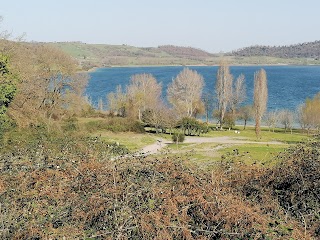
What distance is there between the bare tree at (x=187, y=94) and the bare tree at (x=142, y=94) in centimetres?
272

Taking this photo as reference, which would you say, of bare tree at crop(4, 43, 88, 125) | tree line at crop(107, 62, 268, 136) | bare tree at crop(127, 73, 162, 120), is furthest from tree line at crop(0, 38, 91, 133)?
bare tree at crop(127, 73, 162, 120)

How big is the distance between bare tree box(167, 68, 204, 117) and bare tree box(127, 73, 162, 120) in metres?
2.72

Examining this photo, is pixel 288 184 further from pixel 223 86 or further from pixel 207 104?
pixel 207 104

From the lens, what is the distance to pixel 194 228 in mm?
6727

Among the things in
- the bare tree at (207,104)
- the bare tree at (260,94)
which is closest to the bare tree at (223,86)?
the bare tree at (207,104)

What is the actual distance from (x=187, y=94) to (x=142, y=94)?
23.3 feet

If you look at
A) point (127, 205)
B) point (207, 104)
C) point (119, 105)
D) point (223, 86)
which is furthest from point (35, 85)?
point (207, 104)

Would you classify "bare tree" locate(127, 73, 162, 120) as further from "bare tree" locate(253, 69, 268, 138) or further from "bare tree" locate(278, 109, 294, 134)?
"bare tree" locate(278, 109, 294, 134)

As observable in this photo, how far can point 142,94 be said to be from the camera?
5172cm

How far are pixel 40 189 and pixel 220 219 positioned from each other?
396 cm

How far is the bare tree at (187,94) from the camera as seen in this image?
5444cm

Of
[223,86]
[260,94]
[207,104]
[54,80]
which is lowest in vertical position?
[207,104]

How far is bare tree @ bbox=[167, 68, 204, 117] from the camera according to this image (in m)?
54.4

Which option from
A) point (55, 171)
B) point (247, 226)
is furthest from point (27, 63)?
point (247, 226)
